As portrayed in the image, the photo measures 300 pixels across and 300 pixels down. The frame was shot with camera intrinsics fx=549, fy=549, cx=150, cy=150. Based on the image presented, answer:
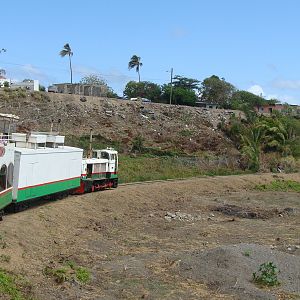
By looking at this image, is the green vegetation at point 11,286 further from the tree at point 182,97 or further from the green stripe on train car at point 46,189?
the tree at point 182,97

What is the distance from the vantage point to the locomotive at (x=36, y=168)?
839 inches

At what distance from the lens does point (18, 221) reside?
20984 mm

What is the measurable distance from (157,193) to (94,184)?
5.66 meters

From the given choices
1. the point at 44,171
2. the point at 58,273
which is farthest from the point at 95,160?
the point at 58,273

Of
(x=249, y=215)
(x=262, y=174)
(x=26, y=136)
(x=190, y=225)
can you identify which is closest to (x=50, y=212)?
(x=26, y=136)

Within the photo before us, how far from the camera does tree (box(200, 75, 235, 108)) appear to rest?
12638 cm

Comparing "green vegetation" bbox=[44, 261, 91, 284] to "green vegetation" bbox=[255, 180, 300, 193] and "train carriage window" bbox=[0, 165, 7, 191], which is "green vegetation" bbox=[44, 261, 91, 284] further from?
"green vegetation" bbox=[255, 180, 300, 193]

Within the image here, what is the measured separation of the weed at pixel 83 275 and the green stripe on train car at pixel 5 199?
5386 mm

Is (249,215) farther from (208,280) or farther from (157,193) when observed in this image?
(208,280)

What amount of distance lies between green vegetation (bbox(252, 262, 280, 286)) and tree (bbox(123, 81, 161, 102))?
92090 mm

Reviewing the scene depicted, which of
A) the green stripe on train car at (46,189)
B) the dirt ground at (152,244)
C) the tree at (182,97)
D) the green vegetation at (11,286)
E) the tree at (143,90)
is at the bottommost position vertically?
the dirt ground at (152,244)

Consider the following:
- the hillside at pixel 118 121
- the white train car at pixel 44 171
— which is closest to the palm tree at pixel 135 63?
the hillside at pixel 118 121

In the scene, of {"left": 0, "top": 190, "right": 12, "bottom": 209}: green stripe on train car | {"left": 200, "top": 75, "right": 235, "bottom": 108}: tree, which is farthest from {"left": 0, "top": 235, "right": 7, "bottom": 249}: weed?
{"left": 200, "top": 75, "right": 235, "bottom": 108}: tree

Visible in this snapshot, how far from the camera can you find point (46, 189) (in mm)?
25750
